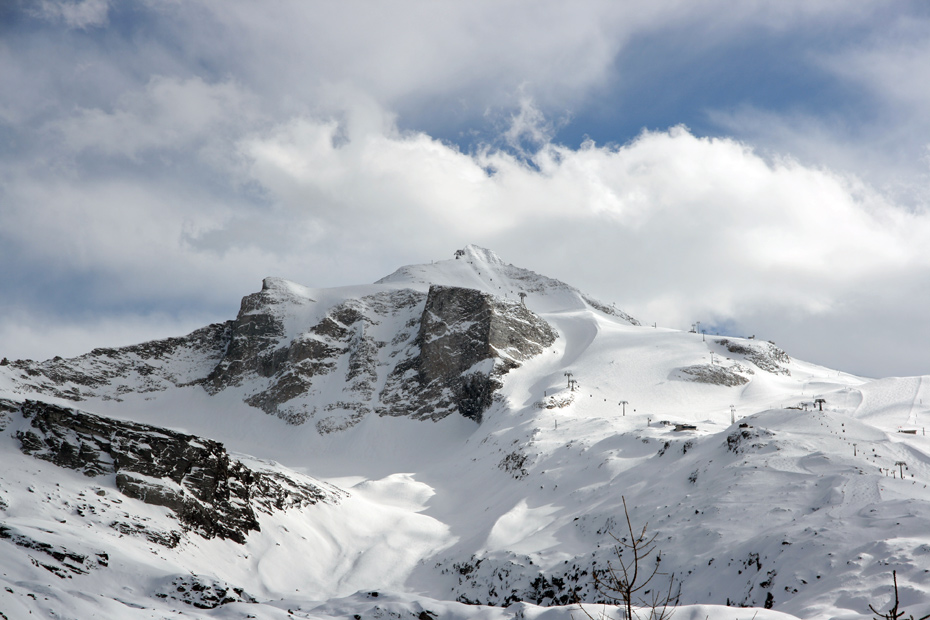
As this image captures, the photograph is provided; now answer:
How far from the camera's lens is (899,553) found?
27.2 metres

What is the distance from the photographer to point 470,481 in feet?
229

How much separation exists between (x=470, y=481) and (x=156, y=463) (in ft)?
110

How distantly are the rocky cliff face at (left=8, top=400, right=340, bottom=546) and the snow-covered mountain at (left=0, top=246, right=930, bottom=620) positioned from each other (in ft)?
0.57

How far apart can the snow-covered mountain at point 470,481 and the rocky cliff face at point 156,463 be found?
175 mm

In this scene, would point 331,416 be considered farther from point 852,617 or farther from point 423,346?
point 852,617

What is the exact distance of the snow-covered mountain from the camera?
28.4 m

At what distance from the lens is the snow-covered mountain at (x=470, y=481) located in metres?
28.4

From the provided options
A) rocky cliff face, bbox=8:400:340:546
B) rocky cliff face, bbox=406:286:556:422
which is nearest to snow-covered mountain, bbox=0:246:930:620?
rocky cliff face, bbox=8:400:340:546

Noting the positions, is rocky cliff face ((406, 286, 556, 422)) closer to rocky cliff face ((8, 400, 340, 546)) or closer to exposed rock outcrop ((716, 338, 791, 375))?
exposed rock outcrop ((716, 338, 791, 375))

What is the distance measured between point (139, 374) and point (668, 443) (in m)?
102

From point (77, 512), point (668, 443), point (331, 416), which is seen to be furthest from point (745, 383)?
point (77, 512)

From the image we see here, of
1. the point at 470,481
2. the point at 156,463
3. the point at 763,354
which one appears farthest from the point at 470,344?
the point at 156,463

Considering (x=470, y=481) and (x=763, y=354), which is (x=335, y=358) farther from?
(x=763, y=354)

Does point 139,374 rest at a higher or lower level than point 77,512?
higher
